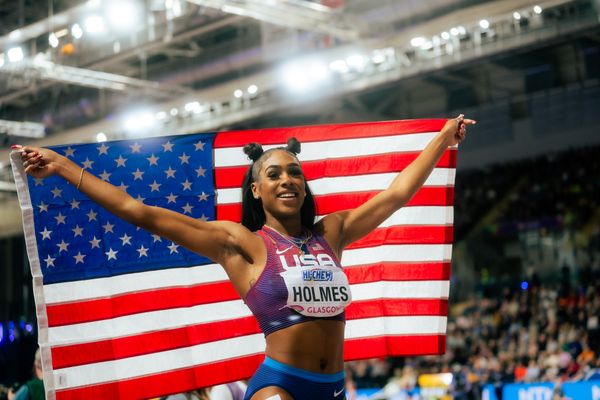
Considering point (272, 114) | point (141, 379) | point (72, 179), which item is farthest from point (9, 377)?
point (72, 179)

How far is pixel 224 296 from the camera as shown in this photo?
16.1ft

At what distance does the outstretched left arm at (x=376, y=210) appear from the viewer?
3922mm

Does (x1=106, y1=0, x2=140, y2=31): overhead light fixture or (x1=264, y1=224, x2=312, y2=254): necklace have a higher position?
(x1=106, y1=0, x2=140, y2=31): overhead light fixture

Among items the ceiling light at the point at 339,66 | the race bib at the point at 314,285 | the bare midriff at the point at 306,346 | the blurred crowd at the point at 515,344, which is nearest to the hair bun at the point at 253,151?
the race bib at the point at 314,285

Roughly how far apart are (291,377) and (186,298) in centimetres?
153

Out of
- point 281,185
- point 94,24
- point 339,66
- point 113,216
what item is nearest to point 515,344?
point 339,66

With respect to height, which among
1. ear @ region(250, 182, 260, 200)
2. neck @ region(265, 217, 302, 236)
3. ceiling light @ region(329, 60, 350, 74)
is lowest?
neck @ region(265, 217, 302, 236)

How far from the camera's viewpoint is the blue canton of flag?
4648mm

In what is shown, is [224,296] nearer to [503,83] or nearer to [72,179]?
[72,179]

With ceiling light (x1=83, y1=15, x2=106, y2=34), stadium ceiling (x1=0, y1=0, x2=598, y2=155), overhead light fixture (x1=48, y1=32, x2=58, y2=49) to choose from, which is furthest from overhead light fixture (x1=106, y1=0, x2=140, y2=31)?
overhead light fixture (x1=48, y1=32, x2=58, y2=49)

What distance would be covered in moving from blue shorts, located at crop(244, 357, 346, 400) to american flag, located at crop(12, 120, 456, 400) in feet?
4.39

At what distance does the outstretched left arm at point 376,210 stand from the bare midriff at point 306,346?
472mm

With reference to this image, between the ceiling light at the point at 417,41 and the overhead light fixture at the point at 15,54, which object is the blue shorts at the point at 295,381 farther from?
the overhead light fixture at the point at 15,54

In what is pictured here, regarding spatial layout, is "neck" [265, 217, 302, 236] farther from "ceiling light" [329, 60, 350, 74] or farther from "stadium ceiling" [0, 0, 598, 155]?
"ceiling light" [329, 60, 350, 74]
